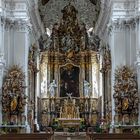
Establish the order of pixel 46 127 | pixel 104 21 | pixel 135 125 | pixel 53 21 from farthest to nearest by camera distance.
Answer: pixel 53 21 → pixel 46 127 → pixel 104 21 → pixel 135 125

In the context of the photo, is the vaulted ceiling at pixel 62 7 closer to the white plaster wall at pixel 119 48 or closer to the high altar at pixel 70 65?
the high altar at pixel 70 65

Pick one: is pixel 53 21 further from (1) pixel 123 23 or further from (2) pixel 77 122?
(1) pixel 123 23

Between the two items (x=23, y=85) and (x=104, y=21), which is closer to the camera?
(x=23, y=85)

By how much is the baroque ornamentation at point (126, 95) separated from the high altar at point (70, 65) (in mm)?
12533

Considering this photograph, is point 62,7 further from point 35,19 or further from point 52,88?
point 52,88

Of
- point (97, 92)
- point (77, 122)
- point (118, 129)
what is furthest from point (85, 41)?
point (118, 129)

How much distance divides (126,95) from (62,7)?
50.2 ft

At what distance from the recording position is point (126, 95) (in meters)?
26.3

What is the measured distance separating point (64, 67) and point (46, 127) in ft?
22.0

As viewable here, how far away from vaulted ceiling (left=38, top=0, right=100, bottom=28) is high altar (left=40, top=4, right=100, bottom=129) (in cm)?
51

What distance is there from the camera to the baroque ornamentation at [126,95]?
26234 millimetres

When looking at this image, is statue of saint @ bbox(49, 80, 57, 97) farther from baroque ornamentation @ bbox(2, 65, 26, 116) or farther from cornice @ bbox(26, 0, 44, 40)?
baroque ornamentation @ bbox(2, 65, 26, 116)

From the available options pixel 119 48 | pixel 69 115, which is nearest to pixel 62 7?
pixel 69 115

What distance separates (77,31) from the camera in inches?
1586
